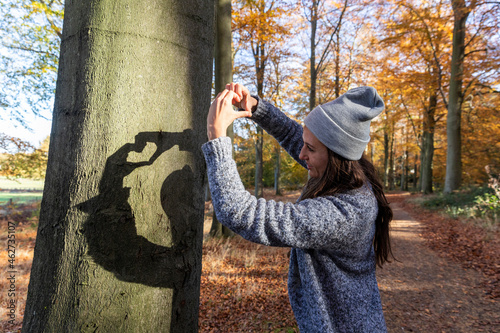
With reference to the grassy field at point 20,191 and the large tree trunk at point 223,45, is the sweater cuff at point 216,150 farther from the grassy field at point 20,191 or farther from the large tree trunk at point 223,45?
the grassy field at point 20,191

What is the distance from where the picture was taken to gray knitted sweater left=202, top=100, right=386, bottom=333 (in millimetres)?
1170

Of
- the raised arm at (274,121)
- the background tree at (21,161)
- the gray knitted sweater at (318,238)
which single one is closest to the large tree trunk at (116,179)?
the gray knitted sweater at (318,238)

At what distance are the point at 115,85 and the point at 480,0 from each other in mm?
12463

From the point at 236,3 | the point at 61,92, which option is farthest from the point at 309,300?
the point at 236,3

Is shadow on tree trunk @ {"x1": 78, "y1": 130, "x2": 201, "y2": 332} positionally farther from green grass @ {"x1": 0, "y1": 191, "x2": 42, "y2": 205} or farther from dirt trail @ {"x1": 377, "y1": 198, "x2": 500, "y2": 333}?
green grass @ {"x1": 0, "y1": 191, "x2": 42, "y2": 205}

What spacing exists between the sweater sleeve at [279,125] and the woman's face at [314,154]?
440 millimetres

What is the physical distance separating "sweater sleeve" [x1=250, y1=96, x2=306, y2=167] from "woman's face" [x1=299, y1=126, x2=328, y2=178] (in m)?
0.44

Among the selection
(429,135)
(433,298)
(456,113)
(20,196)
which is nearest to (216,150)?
(433,298)

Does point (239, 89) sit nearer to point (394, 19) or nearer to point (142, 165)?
point (142, 165)

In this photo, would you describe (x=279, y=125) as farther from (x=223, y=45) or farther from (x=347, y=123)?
(x=223, y=45)

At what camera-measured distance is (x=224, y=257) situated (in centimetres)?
612

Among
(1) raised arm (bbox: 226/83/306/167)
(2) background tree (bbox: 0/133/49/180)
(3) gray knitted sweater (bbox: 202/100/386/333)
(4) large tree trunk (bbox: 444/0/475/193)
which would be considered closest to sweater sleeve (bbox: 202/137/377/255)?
(3) gray knitted sweater (bbox: 202/100/386/333)

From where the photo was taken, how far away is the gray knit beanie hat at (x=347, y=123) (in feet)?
4.77

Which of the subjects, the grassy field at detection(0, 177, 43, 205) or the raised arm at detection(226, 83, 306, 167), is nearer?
the raised arm at detection(226, 83, 306, 167)
